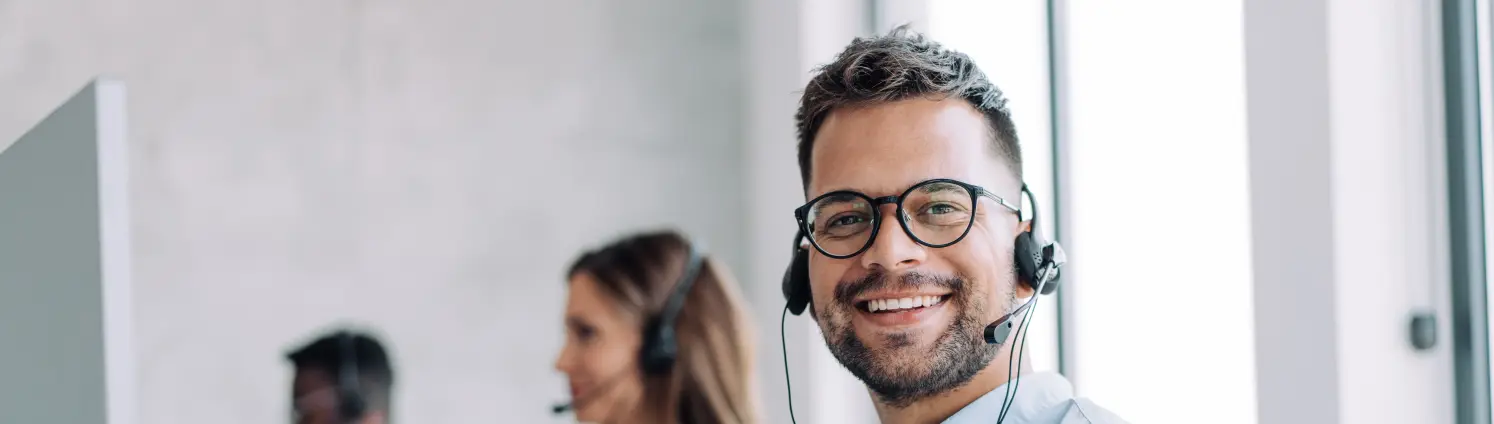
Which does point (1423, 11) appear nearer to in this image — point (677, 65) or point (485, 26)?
point (677, 65)

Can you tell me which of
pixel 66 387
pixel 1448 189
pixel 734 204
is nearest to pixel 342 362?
pixel 66 387

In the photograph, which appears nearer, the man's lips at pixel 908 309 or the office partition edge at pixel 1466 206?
the man's lips at pixel 908 309

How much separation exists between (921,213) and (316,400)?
1278mm

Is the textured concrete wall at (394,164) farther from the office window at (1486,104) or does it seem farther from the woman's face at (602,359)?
the office window at (1486,104)

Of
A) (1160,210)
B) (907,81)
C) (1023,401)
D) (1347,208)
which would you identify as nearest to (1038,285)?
(1023,401)

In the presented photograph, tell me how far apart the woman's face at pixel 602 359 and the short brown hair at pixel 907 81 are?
1.45ft

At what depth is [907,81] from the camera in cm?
149

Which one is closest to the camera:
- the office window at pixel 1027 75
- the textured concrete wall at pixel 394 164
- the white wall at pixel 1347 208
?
the white wall at pixel 1347 208

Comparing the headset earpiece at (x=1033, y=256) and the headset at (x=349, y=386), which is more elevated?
the headset earpiece at (x=1033, y=256)

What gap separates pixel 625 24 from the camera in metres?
3.53

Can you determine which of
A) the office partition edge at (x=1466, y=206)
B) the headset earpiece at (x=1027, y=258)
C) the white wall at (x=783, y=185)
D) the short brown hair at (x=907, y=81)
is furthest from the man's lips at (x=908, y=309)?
the white wall at (x=783, y=185)

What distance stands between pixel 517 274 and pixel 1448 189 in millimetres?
2375

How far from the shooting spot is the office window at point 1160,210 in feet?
6.75

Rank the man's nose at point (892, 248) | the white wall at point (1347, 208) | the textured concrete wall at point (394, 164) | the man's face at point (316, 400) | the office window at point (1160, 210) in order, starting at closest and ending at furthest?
1. the man's nose at point (892, 248)
2. the white wall at point (1347, 208)
3. the office window at point (1160, 210)
4. the man's face at point (316, 400)
5. the textured concrete wall at point (394, 164)
